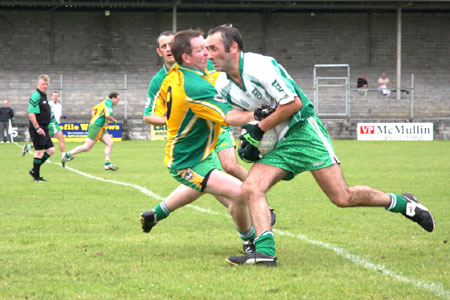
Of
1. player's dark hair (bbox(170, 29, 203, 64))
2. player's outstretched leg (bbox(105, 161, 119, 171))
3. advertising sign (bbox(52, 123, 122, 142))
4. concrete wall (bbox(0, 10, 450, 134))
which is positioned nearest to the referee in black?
player's outstretched leg (bbox(105, 161, 119, 171))

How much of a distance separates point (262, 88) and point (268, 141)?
1.42ft

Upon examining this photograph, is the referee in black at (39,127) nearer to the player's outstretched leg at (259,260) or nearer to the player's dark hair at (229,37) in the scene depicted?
the player's dark hair at (229,37)

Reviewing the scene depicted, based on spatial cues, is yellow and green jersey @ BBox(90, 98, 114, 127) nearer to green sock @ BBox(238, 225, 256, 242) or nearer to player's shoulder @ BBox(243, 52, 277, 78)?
green sock @ BBox(238, 225, 256, 242)

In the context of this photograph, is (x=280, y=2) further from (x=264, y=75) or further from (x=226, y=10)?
(x=264, y=75)

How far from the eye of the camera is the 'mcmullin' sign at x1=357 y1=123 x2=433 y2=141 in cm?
3241

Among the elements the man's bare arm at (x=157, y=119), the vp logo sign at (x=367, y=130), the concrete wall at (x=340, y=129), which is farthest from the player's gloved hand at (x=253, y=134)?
the vp logo sign at (x=367, y=130)

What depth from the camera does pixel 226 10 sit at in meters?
41.0

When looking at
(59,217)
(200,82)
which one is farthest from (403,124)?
(200,82)

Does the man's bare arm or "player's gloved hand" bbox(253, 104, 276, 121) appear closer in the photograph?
"player's gloved hand" bbox(253, 104, 276, 121)

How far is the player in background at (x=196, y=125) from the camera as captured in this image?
616 centimetres

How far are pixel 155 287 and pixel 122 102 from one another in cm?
3262

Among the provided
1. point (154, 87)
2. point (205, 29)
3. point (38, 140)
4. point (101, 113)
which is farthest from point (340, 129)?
point (154, 87)

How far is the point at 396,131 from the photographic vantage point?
32.5 metres

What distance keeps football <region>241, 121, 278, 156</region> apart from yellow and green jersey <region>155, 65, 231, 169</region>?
420 mm
